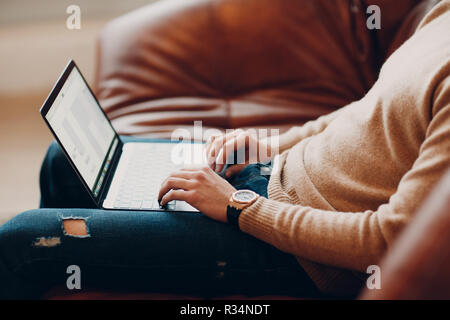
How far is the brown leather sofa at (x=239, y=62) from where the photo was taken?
4.32 feet

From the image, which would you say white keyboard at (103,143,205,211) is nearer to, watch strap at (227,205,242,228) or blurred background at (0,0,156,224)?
watch strap at (227,205,242,228)

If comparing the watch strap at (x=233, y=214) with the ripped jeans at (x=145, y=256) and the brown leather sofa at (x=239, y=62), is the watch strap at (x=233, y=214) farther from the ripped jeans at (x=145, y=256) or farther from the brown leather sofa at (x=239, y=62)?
the brown leather sofa at (x=239, y=62)

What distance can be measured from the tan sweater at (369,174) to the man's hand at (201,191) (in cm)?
5

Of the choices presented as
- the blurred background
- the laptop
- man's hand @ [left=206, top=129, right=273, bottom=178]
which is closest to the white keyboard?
the laptop

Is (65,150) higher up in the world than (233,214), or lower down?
higher up

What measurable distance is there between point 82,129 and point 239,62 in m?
0.63

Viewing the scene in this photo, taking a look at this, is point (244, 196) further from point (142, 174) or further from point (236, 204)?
point (142, 174)

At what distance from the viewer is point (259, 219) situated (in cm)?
73

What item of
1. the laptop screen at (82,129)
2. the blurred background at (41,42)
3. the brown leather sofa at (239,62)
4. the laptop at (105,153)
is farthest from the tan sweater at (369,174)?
the blurred background at (41,42)

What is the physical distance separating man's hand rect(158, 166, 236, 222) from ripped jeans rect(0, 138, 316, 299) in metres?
0.03

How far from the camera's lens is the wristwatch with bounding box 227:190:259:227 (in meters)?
0.76

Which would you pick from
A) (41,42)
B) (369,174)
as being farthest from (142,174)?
(41,42)

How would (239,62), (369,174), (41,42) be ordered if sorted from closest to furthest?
(369,174) < (239,62) < (41,42)
